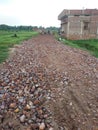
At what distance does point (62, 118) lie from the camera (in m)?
6.09

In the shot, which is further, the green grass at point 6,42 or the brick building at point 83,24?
the brick building at point 83,24

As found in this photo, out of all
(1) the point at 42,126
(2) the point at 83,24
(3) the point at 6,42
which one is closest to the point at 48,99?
(1) the point at 42,126

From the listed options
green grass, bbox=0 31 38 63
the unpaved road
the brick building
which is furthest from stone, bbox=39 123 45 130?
the brick building

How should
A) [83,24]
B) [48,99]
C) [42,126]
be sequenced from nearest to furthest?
[42,126]
[48,99]
[83,24]

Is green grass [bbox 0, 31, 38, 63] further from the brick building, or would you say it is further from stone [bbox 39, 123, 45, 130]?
stone [bbox 39, 123, 45, 130]

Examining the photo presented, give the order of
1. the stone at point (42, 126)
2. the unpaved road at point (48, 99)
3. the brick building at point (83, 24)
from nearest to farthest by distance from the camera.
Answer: the stone at point (42, 126) → the unpaved road at point (48, 99) → the brick building at point (83, 24)

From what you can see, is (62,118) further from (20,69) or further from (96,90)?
(20,69)

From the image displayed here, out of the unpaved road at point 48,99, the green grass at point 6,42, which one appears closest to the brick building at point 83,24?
the green grass at point 6,42

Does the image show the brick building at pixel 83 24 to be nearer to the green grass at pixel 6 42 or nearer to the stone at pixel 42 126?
the green grass at pixel 6 42

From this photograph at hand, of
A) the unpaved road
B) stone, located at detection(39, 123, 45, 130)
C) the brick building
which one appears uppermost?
the brick building

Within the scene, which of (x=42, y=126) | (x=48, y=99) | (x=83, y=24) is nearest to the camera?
(x=42, y=126)

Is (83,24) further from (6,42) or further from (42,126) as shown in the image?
(42,126)

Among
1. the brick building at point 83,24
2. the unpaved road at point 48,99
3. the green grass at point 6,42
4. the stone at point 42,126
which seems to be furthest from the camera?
the brick building at point 83,24

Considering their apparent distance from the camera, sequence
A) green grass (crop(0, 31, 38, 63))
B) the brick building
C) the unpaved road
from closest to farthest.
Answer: the unpaved road, green grass (crop(0, 31, 38, 63)), the brick building
